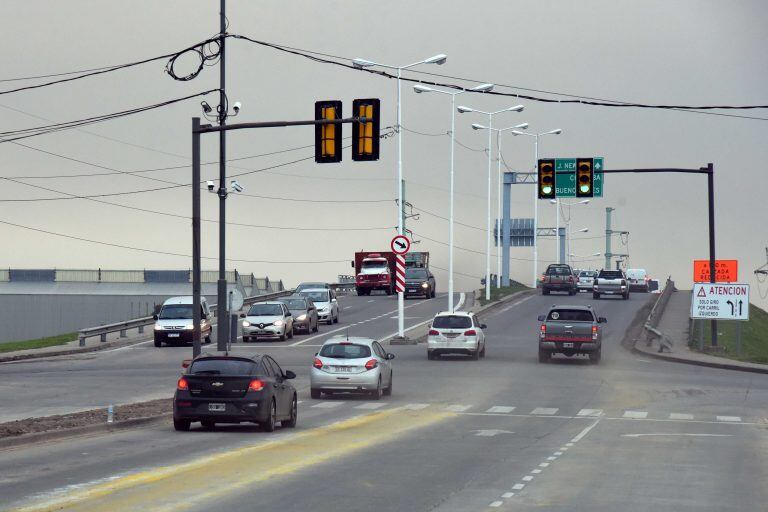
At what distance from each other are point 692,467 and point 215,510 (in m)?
8.23

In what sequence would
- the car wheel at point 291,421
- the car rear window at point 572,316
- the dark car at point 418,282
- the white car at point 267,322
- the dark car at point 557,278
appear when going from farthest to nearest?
the dark car at point 557,278 → the dark car at point 418,282 → the white car at point 267,322 → the car rear window at point 572,316 → the car wheel at point 291,421

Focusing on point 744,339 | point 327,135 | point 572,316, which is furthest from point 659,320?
point 327,135

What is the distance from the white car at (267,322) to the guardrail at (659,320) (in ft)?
51.6

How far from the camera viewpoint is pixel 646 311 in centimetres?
7138

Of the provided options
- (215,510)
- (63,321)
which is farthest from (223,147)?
(63,321)

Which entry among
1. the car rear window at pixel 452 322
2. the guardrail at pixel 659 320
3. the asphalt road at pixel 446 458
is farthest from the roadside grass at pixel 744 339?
the asphalt road at pixel 446 458

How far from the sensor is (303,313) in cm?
5859

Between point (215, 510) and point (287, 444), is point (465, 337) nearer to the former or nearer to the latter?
point (287, 444)

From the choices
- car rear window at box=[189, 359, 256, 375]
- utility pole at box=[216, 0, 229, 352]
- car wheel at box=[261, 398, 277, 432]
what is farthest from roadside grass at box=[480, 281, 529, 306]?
car rear window at box=[189, 359, 256, 375]

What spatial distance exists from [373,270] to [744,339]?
28880 millimetres

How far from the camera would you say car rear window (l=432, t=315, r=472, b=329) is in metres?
46.8

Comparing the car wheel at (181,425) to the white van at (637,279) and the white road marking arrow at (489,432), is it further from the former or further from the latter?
the white van at (637,279)

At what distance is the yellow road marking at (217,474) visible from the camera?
13.6 metres

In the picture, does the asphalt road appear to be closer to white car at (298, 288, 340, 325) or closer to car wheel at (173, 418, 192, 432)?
car wheel at (173, 418, 192, 432)
